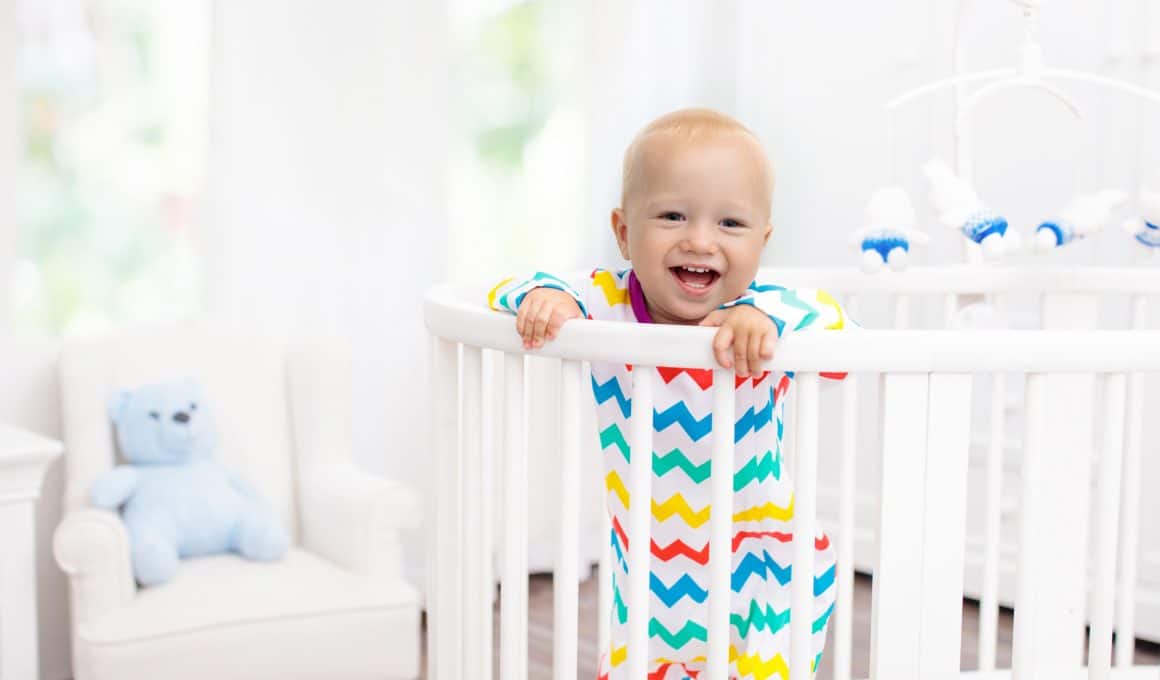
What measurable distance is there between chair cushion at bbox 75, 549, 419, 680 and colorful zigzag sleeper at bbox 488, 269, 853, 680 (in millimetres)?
852

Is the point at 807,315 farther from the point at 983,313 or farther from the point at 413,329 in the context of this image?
the point at 413,329

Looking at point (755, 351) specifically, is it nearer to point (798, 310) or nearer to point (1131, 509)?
point (798, 310)

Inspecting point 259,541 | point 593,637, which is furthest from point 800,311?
point 593,637

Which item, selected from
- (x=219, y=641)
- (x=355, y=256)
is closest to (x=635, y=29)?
(x=355, y=256)

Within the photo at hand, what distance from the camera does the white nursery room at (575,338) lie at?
96 centimetres

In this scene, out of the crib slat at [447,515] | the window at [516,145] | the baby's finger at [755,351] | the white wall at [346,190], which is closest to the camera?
the baby's finger at [755,351]

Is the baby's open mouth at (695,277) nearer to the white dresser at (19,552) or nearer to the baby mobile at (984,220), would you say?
the baby mobile at (984,220)

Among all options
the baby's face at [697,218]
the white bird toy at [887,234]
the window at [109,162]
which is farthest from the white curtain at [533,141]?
the baby's face at [697,218]

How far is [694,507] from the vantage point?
1.09 m

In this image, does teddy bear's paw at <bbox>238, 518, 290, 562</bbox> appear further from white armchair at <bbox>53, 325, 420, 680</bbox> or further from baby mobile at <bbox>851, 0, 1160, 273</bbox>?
baby mobile at <bbox>851, 0, 1160, 273</bbox>

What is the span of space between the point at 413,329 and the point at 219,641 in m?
0.84

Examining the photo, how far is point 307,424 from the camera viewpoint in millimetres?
2279

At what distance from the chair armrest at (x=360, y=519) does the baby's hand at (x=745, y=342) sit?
4.12 ft

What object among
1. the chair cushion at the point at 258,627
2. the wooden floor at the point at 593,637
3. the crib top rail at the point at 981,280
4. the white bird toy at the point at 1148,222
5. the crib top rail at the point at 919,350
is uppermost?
the white bird toy at the point at 1148,222
